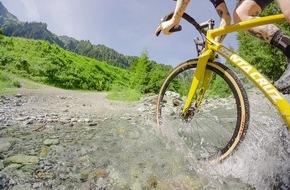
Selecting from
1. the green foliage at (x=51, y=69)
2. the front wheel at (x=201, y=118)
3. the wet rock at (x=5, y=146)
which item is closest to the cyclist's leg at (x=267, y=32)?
the front wheel at (x=201, y=118)

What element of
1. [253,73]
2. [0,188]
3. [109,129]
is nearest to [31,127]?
[109,129]

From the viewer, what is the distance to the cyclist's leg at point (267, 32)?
8.72ft

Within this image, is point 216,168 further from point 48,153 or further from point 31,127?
point 31,127

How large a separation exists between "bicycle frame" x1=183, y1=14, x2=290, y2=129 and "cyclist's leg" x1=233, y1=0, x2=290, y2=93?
0.65 ft

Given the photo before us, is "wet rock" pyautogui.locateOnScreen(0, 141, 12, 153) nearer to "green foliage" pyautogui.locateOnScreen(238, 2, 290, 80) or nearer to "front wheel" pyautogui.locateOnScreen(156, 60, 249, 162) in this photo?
"front wheel" pyautogui.locateOnScreen(156, 60, 249, 162)

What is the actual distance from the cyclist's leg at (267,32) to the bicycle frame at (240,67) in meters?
0.20

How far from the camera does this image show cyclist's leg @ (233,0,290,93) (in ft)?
8.72

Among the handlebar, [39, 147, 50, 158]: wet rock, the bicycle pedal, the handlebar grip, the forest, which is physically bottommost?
[39, 147, 50, 158]: wet rock

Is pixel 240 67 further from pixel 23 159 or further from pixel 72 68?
pixel 72 68

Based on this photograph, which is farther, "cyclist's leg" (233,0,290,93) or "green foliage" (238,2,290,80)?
"green foliage" (238,2,290,80)

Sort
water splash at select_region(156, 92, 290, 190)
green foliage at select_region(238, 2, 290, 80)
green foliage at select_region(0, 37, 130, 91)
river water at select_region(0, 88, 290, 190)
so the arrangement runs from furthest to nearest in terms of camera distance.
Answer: green foliage at select_region(0, 37, 130, 91)
green foliage at select_region(238, 2, 290, 80)
river water at select_region(0, 88, 290, 190)
water splash at select_region(156, 92, 290, 190)

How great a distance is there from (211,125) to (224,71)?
4.36ft

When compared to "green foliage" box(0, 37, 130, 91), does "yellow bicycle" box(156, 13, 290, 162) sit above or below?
below

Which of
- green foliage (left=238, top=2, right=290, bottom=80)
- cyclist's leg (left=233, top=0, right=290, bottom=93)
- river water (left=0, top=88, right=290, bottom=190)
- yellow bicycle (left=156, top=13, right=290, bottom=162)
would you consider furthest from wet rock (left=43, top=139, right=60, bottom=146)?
green foliage (left=238, top=2, right=290, bottom=80)
